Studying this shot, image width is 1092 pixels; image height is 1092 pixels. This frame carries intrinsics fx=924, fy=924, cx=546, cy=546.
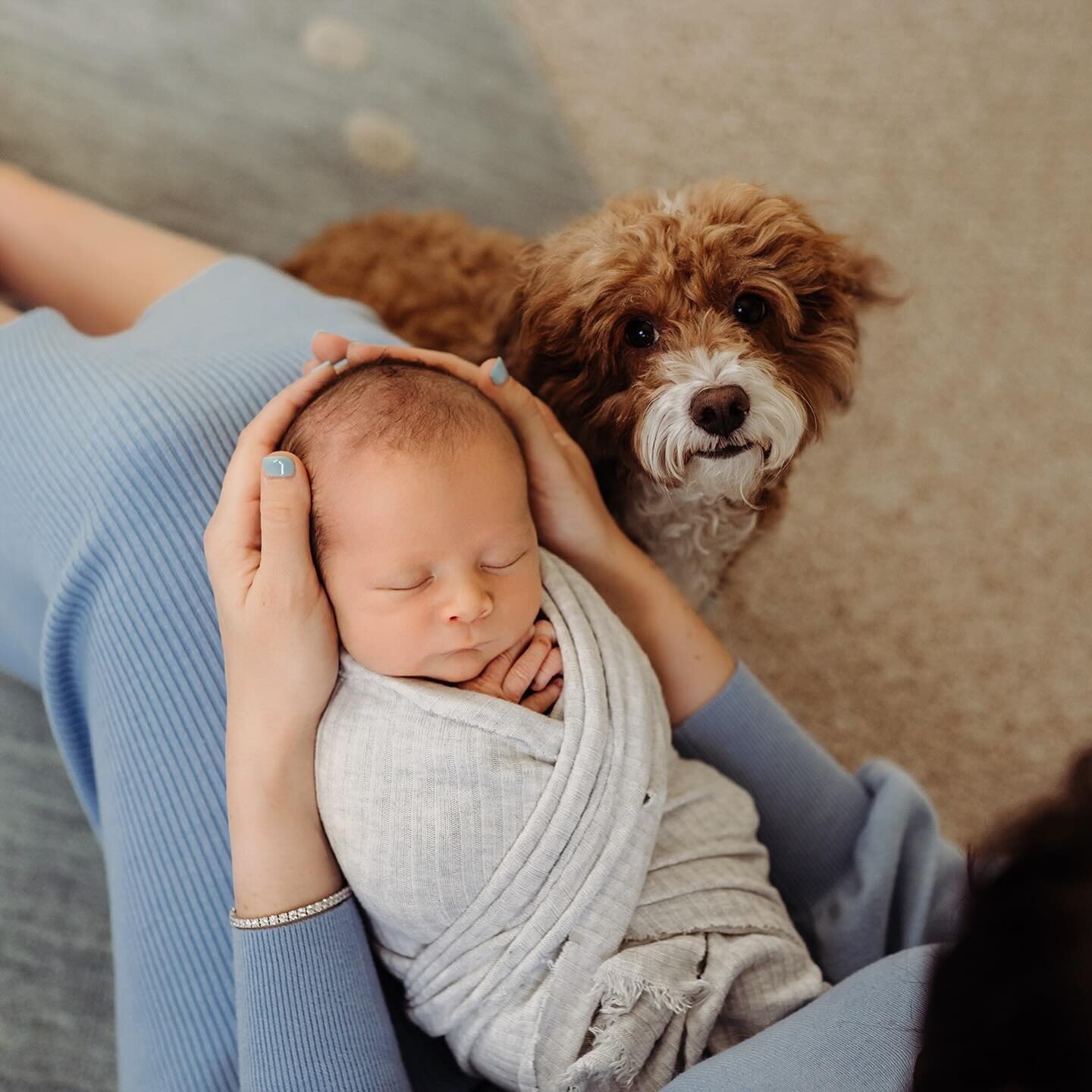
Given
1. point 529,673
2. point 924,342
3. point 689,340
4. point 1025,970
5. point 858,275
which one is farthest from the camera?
point 924,342

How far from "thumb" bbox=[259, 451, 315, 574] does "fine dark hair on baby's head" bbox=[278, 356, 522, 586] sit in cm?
3

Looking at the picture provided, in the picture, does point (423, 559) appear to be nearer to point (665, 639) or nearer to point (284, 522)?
point (284, 522)

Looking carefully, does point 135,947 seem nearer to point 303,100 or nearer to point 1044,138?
point 303,100

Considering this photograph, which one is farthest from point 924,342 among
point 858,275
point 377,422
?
point 377,422

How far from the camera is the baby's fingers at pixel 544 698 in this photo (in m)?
0.85

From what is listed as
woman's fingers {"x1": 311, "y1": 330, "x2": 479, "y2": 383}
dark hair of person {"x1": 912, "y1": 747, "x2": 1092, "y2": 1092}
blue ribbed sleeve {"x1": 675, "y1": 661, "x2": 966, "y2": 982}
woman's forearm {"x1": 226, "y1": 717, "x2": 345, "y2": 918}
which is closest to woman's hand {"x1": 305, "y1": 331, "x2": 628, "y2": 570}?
woman's fingers {"x1": 311, "y1": 330, "x2": 479, "y2": 383}

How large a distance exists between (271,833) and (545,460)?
421 mm

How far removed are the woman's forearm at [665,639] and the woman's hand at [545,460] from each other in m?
0.03

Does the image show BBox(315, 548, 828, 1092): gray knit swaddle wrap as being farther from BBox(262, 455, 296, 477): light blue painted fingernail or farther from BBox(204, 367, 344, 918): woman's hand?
BBox(262, 455, 296, 477): light blue painted fingernail

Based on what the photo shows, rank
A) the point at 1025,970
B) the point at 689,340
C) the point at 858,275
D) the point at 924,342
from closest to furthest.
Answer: the point at 1025,970, the point at 689,340, the point at 858,275, the point at 924,342

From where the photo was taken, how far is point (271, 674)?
77 centimetres

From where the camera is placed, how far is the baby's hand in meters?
0.84

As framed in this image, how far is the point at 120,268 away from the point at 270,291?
0.91ft

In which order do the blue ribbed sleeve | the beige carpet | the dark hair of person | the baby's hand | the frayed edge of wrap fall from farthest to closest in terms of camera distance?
the beige carpet → the blue ribbed sleeve → the baby's hand → the frayed edge of wrap → the dark hair of person
